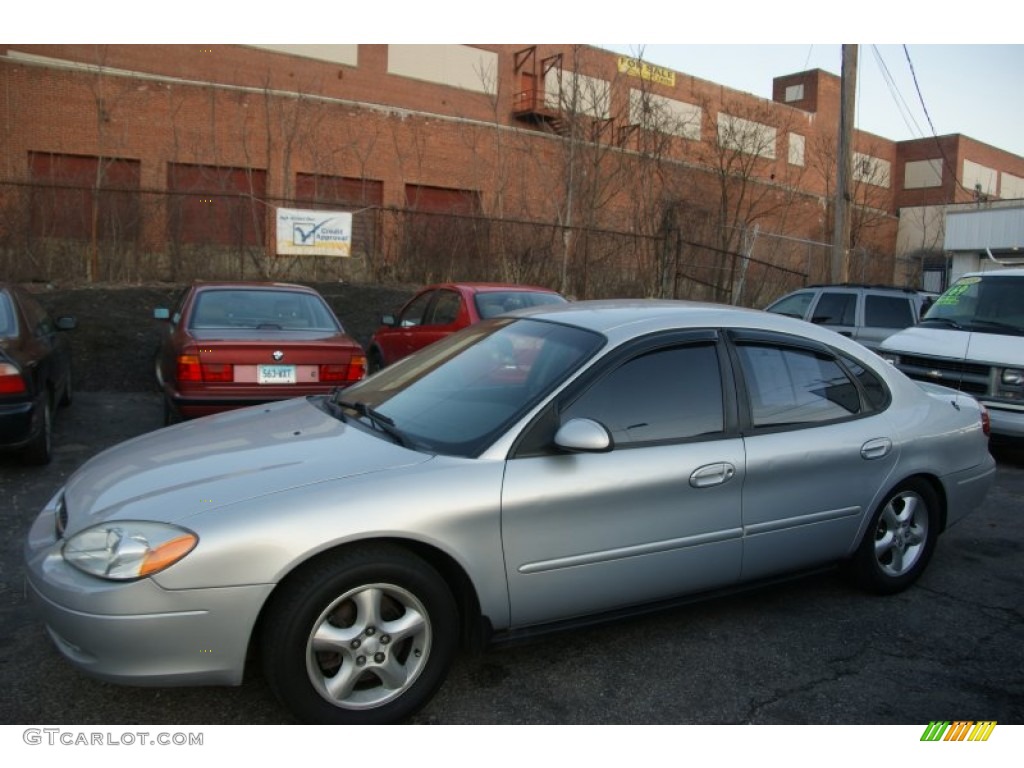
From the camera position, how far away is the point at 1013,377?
7406 mm

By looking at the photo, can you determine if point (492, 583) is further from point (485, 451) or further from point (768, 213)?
point (768, 213)

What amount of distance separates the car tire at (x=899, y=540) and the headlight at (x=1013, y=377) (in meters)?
3.77

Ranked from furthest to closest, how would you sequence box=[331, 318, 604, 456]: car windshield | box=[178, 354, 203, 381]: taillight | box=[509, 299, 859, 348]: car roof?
box=[178, 354, 203, 381]: taillight → box=[509, 299, 859, 348]: car roof → box=[331, 318, 604, 456]: car windshield

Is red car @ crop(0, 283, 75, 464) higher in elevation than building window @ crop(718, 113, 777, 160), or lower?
lower

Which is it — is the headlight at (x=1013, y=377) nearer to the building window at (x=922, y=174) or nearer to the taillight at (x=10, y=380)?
the taillight at (x=10, y=380)

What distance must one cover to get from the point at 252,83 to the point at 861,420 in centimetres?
2884

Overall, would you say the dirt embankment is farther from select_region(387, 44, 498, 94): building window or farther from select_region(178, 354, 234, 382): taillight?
select_region(387, 44, 498, 94): building window

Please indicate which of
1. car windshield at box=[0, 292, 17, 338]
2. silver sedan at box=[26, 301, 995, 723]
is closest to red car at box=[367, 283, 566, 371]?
car windshield at box=[0, 292, 17, 338]

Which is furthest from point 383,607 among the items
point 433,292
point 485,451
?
point 433,292

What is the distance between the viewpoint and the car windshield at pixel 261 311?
7363mm

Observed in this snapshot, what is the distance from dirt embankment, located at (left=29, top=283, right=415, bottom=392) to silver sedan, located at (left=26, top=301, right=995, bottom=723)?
24.7ft

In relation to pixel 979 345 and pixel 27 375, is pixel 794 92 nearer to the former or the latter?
pixel 979 345

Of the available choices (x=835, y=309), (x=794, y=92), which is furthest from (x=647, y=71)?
(x=835, y=309)

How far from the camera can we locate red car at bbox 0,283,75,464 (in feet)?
18.9
